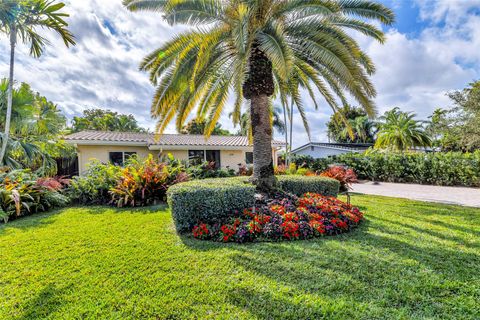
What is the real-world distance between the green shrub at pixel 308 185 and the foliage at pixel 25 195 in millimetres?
8052

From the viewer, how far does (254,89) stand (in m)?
6.87

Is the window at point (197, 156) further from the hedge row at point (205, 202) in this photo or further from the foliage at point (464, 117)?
the foliage at point (464, 117)

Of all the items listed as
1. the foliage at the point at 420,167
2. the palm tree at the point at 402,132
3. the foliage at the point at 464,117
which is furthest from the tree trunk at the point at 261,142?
the palm tree at the point at 402,132

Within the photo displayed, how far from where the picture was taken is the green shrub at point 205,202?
526 cm

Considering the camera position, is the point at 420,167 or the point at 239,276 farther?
the point at 420,167

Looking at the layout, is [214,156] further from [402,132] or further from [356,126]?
[356,126]

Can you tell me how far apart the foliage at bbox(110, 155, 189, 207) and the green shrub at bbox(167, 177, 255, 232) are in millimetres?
3373

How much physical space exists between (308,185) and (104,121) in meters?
31.9

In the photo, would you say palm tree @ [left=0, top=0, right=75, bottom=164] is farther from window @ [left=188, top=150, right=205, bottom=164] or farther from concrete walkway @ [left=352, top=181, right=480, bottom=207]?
concrete walkway @ [left=352, top=181, right=480, bottom=207]

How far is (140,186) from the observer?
8.38 metres

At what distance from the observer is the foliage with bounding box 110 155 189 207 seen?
827 centimetres

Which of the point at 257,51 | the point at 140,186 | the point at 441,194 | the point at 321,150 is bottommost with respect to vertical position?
the point at 441,194

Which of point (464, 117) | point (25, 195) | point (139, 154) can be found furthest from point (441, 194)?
point (25, 195)

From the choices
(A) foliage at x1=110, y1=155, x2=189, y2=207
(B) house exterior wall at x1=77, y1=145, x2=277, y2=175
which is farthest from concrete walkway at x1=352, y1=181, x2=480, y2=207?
(A) foliage at x1=110, y1=155, x2=189, y2=207
